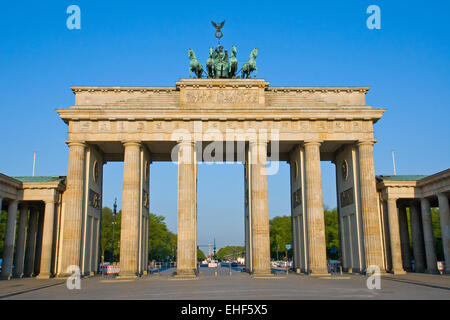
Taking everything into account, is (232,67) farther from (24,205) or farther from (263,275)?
(24,205)

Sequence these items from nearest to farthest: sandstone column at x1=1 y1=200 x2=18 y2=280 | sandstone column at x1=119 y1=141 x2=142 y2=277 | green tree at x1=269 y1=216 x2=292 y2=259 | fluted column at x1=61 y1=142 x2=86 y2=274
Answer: sandstone column at x1=1 y1=200 x2=18 y2=280 < fluted column at x1=61 y1=142 x2=86 y2=274 < sandstone column at x1=119 y1=141 x2=142 y2=277 < green tree at x1=269 y1=216 x2=292 y2=259

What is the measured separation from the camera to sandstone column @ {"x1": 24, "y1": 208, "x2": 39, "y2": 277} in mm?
41312

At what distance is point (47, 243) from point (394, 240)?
31859 millimetres

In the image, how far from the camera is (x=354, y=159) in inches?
1594

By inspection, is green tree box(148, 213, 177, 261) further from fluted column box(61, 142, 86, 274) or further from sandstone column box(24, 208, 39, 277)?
fluted column box(61, 142, 86, 274)

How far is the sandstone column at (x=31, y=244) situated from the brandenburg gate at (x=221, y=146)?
17.4ft

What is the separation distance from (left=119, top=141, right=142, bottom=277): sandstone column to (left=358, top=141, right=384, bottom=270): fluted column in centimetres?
2060

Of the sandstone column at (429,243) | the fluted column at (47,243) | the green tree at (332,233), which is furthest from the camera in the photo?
the green tree at (332,233)

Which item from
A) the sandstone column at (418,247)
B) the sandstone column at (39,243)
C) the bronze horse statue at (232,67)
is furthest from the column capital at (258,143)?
the sandstone column at (39,243)

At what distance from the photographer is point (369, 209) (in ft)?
124

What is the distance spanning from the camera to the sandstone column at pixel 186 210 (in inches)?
1441

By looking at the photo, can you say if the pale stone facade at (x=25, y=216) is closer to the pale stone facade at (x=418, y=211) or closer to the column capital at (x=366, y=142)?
the column capital at (x=366, y=142)

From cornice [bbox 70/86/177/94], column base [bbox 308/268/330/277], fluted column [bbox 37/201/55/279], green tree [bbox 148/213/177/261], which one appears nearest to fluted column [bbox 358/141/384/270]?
column base [bbox 308/268/330/277]
